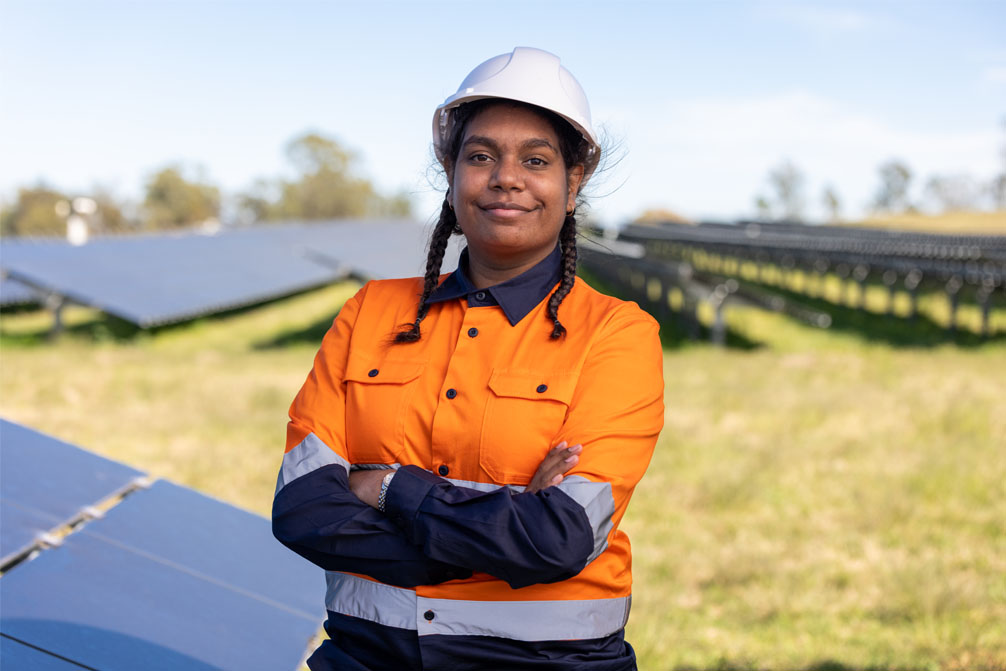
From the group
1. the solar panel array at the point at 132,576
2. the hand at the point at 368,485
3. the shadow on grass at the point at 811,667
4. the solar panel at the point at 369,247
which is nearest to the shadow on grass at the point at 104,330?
the solar panel at the point at 369,247

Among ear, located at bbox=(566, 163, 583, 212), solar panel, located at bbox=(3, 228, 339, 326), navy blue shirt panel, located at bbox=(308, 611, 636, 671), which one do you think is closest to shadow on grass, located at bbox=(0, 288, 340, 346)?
solar panel, located at bbox=(3, 228, 339, 326)

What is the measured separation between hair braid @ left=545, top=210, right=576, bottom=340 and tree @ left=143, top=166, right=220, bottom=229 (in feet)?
274

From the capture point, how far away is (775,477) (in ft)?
27.6

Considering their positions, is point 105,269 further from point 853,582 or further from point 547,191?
point 547,191

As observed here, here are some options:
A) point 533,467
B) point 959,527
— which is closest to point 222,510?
point 533,467

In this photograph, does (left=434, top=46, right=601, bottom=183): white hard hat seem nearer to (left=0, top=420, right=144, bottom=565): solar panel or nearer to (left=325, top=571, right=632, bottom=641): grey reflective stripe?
(left=325, top=571, right=632, bottom=641): grey reflective stripe

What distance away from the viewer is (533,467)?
212 cm

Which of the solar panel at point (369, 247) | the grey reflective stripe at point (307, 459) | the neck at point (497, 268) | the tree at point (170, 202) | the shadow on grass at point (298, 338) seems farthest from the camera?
the tree at point (170, 202)

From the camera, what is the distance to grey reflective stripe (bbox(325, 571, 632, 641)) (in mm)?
2053

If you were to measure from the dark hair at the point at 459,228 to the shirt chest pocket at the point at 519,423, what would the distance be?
0.16 metres

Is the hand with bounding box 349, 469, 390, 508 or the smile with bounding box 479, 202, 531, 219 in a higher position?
the smile with bounding box 479, 202, 531, 219

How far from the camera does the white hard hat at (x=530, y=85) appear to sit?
2.18 metres

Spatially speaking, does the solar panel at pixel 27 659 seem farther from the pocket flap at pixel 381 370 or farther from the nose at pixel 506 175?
the nose at pixel 506 175

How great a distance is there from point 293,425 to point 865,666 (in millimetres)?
3656
